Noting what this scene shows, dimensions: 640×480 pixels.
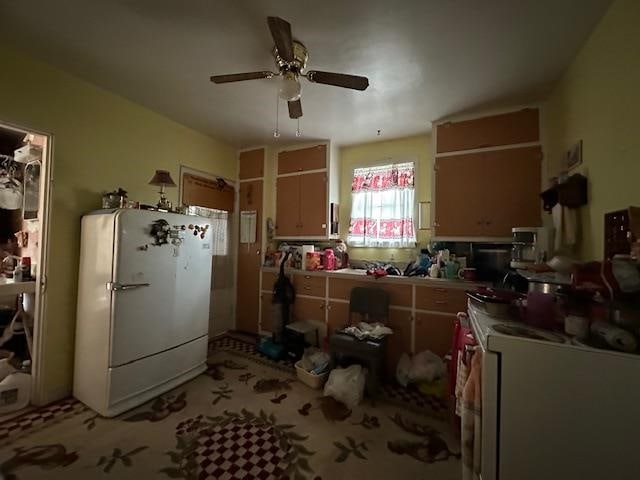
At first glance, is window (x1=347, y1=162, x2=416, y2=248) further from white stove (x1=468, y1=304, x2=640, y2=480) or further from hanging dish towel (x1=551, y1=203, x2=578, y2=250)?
white stove (x1=468, y1=304, x2=640, y2=480)

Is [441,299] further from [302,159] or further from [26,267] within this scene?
[26,267]

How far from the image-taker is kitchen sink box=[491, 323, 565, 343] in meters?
0.92

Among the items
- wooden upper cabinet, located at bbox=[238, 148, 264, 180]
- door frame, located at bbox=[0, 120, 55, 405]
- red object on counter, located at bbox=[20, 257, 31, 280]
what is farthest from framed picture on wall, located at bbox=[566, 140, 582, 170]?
red object on counter, located at bbox=[20, 257, 31, 280]

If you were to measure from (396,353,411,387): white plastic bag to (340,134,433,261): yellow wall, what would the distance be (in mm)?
1163

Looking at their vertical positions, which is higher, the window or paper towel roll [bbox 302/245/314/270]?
the window

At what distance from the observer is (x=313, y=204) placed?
10.7ft

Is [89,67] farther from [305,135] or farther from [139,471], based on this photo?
[139,471]

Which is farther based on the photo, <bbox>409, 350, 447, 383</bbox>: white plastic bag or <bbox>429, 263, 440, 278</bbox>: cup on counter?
<bbox>429, 263, 440, 278</bbox>: cup on counter

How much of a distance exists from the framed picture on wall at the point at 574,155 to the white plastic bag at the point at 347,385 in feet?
6.88

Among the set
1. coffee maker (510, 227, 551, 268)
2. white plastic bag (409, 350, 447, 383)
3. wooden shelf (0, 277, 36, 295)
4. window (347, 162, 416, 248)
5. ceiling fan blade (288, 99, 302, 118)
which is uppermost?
ceiling fan blade (288, 99, 302, 118)

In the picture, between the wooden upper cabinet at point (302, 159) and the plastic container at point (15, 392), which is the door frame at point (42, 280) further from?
the wooden upper cabinet at point (302, 159)

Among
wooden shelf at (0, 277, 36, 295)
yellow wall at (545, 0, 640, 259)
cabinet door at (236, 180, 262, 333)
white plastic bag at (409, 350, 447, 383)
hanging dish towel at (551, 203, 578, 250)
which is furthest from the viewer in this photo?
cabinet door at (236, 180, 262, 333)

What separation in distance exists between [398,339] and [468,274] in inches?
35.4

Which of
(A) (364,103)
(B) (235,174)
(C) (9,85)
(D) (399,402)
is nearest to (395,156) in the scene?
(A) (364,103)
